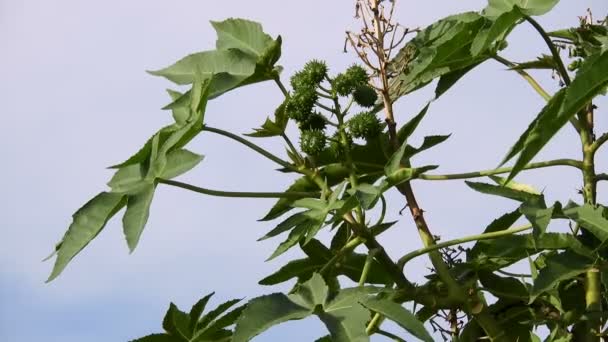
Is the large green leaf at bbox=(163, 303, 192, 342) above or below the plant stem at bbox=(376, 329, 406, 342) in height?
above

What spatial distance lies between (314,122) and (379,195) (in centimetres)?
32

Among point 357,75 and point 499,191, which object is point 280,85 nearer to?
point 357,75

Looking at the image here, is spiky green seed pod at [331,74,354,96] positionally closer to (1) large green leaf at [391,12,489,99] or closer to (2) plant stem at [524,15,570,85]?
(1) large green leaf at [391,12,489,99]

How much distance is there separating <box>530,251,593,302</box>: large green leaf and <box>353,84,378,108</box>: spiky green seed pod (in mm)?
496

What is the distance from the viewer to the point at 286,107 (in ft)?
7.32

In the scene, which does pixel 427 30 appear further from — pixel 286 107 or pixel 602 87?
pixel 602 87

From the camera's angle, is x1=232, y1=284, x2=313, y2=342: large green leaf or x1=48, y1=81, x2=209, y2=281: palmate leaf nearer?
x1=232, y1=284, x2=313, y2=342: large green leaf

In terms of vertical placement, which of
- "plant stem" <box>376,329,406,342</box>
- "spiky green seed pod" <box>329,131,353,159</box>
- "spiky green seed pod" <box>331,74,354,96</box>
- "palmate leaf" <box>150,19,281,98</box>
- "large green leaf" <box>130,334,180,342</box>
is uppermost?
"palmate leaf" <box>150,19,281,98</box>

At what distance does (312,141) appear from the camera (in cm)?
220

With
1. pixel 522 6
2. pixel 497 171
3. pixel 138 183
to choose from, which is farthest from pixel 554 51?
pixel 138 183

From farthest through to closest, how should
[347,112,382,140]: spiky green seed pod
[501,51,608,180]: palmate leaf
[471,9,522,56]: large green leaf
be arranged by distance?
[347,112,382,140]: spiky green seed pod → [471,9,522,56]: large green leaf → [501,51,608,180]: palmate leaf

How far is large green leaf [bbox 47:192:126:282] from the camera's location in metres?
1.96

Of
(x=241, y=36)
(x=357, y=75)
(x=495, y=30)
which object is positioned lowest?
(x=495, y=30)

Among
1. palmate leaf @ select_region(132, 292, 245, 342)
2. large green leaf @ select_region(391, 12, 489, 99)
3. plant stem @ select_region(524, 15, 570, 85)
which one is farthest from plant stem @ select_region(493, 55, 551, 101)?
palmate leaf @ select_region(132, 292, 245, 342)
